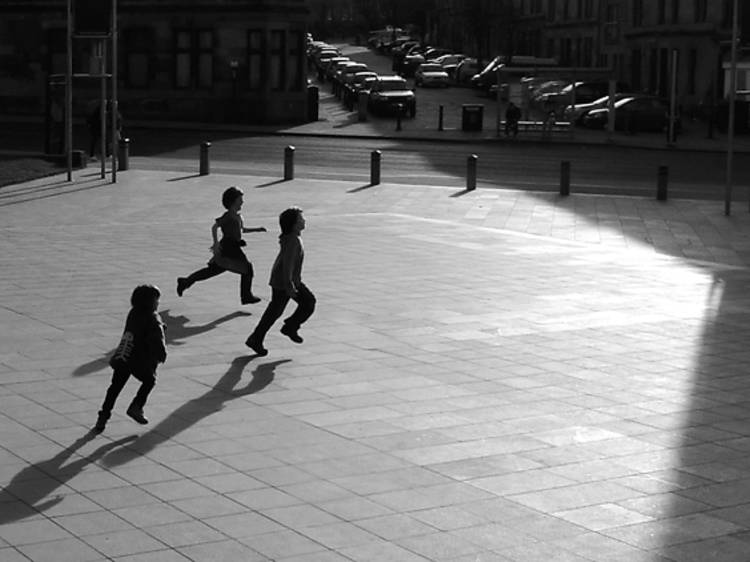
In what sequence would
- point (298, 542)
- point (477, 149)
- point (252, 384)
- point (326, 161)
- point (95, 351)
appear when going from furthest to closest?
1. point (477, 149)
2. point (326, 161)
3. point (95, 351)
4. point (252, 384)
5. point (298, 542)

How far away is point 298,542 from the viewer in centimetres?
850

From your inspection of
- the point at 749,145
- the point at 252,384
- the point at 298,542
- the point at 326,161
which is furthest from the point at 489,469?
the point at 749,145

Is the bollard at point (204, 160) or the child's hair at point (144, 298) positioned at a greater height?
the child's hair at point (144, 298)

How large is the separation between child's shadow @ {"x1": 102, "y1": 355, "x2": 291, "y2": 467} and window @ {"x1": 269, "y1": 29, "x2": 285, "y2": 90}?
4428 centimetres

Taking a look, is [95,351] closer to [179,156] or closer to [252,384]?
[252,384]

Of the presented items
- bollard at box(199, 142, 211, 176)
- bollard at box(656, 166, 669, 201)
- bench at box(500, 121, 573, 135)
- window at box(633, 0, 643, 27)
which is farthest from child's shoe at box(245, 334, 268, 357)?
window at box(633, 0, 643, 27)

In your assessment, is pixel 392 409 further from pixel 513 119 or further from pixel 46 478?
pixel 513 119

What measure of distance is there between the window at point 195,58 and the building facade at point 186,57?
4cm

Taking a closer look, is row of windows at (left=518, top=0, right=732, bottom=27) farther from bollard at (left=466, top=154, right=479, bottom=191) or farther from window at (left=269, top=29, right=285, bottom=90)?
bollard at (left=466, top=154, right=479, bottom=191)

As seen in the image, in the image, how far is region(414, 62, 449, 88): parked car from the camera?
8050 centimetres

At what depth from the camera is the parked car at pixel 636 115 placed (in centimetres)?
5662

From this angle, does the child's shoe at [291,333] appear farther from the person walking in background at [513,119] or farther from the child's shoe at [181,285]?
the person walking in background at [513,119]

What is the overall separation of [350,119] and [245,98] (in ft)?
14.7

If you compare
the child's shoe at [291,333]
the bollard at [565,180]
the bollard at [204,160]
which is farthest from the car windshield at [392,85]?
the child's shoe at [291,333]
